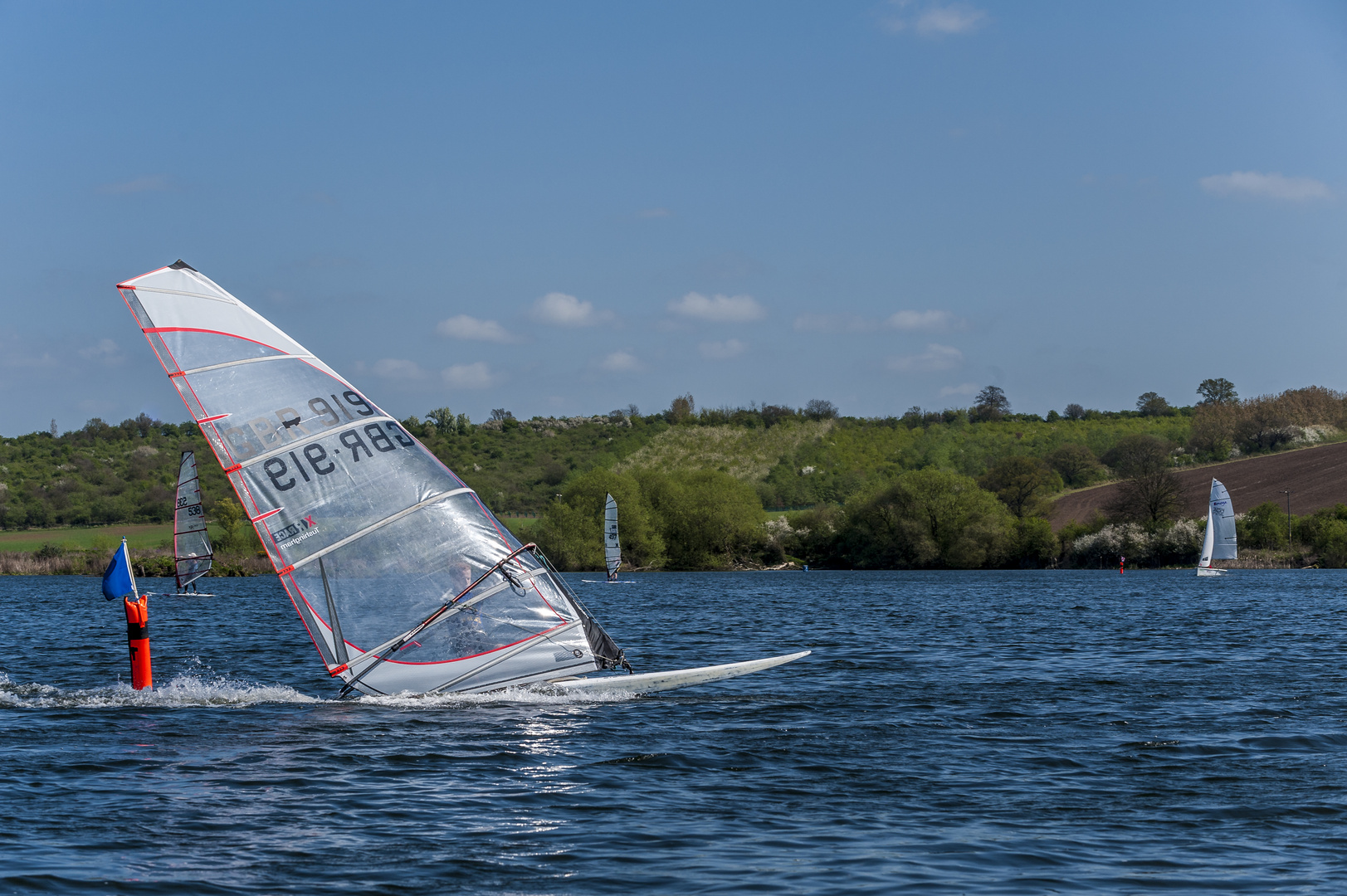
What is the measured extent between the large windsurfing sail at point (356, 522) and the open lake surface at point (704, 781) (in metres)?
0.69

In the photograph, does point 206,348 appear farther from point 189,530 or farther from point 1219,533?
point 1219,533

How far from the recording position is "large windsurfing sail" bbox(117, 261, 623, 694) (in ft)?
42.6

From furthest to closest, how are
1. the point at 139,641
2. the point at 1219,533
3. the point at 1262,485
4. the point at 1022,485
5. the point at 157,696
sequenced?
the point at 1022,485 → the point at 1262,485 → the point at 1219,533 → the point at 157,696 → the point at 139,641

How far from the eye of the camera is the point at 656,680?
15539 mm

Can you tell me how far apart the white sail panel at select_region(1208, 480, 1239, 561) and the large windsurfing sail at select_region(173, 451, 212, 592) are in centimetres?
5422

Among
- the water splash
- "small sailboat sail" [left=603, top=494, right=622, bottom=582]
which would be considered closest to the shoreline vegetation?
"small sailboat sail" [left=603, top=494, right=622, bottom=582]

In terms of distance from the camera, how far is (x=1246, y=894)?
23.8ft

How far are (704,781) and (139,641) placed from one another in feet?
28.4

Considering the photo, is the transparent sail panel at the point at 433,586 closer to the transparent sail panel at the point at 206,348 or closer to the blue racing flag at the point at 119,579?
the blue racing flag at the point at 119,579

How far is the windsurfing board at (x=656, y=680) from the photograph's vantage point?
1498 centimetres

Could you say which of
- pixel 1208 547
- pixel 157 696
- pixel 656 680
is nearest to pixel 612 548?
pixel 1208 547

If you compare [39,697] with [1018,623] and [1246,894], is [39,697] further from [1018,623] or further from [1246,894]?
[1018,623]

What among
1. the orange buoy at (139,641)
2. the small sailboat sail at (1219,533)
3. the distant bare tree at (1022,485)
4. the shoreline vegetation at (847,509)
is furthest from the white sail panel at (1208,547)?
the orange buoy at (139,641)

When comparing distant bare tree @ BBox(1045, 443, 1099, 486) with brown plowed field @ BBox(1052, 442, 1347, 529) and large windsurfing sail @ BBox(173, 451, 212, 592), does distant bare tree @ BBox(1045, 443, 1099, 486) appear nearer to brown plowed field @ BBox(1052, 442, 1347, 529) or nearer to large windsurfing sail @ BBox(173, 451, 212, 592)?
brown plowed field @ BBox(1052, 442, 1347, 529)
